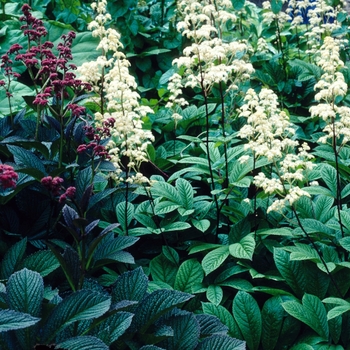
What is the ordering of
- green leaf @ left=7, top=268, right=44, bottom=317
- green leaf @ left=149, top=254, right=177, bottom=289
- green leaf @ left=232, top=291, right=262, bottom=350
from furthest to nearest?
green leaf @ left=149, top=254, right=177, bottom=289
green leaf @ left=232, top=291, right=262, bottom=350
green leaf @ left=7, top=268, right=44, bottom=317

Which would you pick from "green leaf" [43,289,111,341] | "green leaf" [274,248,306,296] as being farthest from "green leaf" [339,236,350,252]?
"green leaf" [43,289,111,341]

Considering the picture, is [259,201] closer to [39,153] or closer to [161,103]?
[39,153]

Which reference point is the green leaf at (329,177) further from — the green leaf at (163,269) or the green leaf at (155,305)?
the green leaf at (155,305)

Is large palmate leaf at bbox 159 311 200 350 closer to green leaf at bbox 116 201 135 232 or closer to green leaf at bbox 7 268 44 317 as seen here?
green leaf at bbox 7 268 44 317

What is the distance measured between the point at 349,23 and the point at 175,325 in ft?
12.8

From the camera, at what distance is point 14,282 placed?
5.83 ft

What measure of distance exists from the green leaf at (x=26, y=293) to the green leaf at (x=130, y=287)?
33cm

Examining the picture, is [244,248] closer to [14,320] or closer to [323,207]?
[323,207]

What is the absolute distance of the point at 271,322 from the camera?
90.0 inches

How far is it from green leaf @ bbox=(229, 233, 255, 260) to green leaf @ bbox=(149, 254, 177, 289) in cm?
31

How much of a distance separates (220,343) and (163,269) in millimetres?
705

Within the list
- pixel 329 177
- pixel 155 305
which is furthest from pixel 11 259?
pixel 329 177

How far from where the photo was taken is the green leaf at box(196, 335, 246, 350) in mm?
1894

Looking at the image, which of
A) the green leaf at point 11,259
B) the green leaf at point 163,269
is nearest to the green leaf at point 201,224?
the green leaf at point 163,269
